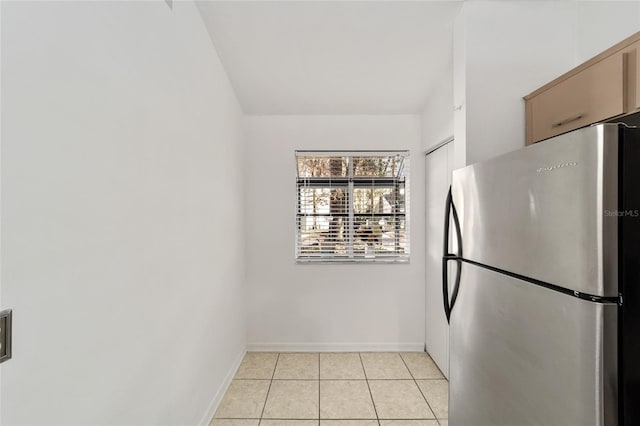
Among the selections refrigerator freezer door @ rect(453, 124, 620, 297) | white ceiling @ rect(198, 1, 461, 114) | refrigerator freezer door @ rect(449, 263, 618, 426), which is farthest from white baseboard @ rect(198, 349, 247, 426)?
white ceiling @ rect(198, 1, 461, 114)

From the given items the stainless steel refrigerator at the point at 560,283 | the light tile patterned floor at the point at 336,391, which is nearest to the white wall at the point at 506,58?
the stainless steel refrigerator at the point at 560,283

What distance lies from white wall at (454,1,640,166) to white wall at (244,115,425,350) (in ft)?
4.24

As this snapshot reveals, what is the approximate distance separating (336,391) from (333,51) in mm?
2647

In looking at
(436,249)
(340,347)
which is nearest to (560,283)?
(436,249)

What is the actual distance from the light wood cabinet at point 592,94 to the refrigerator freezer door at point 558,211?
0.55m

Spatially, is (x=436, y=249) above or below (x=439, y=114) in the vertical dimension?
below

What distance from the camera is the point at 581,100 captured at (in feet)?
4.32

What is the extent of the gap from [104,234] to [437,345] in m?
2.79

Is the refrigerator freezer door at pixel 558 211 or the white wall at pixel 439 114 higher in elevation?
the white wall at pixel 439 114

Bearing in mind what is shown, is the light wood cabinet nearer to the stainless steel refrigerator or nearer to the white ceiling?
the stainless steel refrigerator

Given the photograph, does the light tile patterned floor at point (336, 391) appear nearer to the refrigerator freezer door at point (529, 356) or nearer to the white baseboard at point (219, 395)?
the white baseboard at point (219, 395)

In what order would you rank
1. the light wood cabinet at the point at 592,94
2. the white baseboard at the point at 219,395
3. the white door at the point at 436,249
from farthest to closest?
the white door at the point at 436,249, the white baseboard at the point at 219,395, the light wood cabinet at the point at 592,94

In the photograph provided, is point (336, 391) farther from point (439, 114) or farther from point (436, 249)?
point (439, 114)

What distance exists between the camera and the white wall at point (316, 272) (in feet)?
10.0
